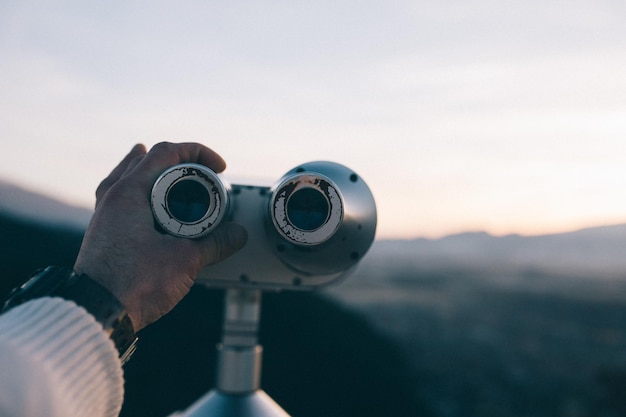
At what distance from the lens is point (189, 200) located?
0.70 meters

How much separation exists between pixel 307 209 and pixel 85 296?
0.28 m

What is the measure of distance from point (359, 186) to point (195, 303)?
1.83 metres

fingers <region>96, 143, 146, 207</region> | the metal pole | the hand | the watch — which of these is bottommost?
the metal pole

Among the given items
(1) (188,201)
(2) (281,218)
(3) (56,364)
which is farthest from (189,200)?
(3) (56,364)

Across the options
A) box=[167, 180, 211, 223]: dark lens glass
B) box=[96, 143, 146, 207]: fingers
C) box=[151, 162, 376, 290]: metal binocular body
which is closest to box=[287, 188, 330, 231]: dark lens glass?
box=[151, 162, 376, 290]: metal binocular body

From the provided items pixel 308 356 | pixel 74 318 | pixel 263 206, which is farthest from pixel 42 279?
pixel 308 356

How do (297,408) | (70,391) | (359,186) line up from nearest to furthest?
(70,391) < (359,186) < (297,408)

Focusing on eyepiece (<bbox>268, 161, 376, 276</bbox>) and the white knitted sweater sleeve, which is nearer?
the white knitted sweater sleeve

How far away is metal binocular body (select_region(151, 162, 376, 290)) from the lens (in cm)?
68

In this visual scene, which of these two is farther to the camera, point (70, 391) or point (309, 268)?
point (309, 268)

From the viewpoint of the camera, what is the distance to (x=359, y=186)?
769 millimetres

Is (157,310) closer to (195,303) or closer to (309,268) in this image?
(309,268)

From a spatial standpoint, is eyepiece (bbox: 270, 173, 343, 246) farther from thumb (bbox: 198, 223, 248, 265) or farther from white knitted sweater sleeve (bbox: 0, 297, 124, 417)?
white knitted sweater sleeve (bbox: 0, 297, 124, 417)

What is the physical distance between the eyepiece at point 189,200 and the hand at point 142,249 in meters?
0.01
